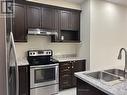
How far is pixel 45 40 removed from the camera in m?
3.92

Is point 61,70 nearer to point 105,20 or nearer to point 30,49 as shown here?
point 30,49

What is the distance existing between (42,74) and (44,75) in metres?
0.07

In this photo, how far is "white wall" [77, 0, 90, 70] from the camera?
13.0ft


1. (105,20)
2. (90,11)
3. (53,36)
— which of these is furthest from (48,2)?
(105,20)

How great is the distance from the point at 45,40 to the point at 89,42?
1.46 m

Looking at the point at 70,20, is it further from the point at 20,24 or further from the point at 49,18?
the point at 20,24

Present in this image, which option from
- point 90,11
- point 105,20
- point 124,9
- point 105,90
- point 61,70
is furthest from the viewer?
point 124,9

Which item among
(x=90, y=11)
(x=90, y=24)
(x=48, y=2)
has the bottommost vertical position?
(x=90, y=24)

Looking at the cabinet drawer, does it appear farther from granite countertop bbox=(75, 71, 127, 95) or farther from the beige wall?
the beige wall

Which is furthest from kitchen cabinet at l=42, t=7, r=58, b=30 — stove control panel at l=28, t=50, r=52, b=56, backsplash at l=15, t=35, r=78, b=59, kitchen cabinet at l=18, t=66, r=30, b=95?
kitchen cabinet at l=18, t=66, r=30, b=95

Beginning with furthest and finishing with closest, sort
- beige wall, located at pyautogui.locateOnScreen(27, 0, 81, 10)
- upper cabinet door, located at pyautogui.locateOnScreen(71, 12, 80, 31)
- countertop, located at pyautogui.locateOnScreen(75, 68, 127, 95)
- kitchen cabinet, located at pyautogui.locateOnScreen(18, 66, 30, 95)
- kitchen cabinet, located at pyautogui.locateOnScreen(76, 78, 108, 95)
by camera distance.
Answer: upper cabinet door, located at pyautogui.locateOnScreen(71, 12, 80, 31) < beige wall, located at pyautogui.locateOnScreen(27, 0, 81, 10) < kitchen cabinet, located at pyautogui.locateOnScreen(18, 66, 30, 95) < kitchen cabinet, located at pyautogui.locateOnScreen(76, 78, 108, 95) < countertop, located at pyautogui.locateOnScreen(75, 68, 127, 95)

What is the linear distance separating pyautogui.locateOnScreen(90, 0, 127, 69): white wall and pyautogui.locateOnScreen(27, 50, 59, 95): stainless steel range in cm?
136

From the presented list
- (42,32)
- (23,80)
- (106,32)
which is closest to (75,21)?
(106,32)

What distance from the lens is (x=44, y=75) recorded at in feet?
10.8
